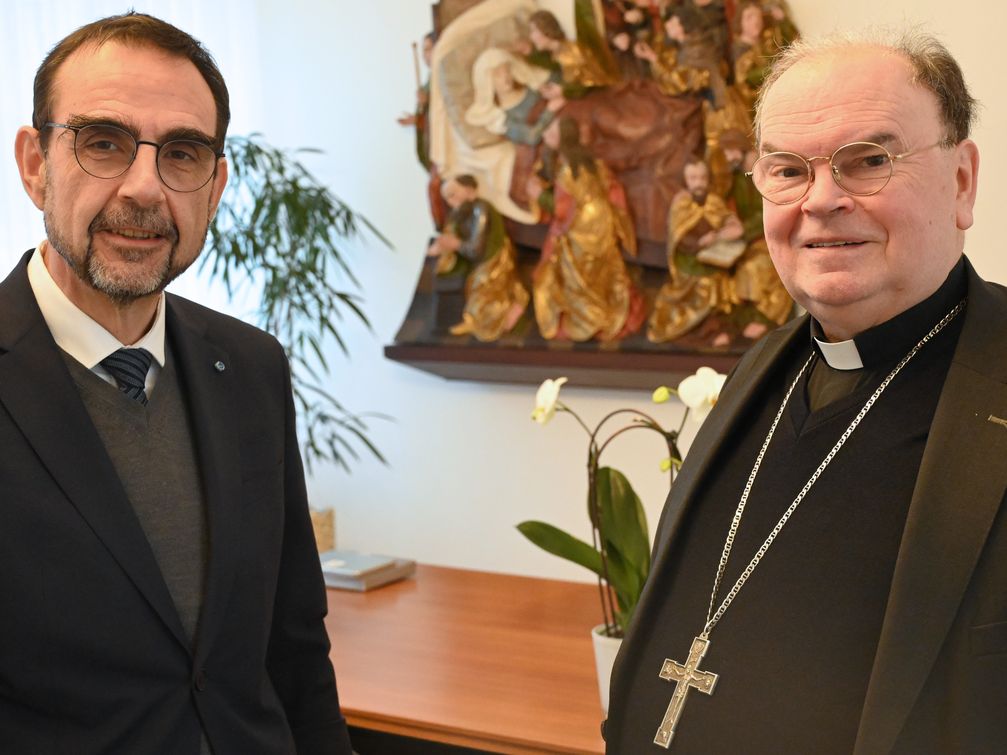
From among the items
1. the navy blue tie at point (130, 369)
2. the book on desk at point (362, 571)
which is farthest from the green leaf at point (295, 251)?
the navy blue tie at point (130, 369)

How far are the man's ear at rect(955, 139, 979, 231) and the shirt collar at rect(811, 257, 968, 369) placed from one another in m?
0.08

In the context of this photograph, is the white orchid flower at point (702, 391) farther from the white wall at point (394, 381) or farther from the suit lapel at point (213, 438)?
the white wall at point (394, 381)

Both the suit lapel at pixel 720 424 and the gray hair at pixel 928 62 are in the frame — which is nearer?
the gray hair at pixel 928 62

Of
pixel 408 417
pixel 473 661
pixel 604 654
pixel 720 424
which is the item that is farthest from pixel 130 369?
pixel 408 417

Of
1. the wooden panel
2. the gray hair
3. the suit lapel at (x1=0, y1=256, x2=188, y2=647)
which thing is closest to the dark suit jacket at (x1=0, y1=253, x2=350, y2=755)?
the suit lapel at (x1=0, y1=256, x2=188, y2=647)

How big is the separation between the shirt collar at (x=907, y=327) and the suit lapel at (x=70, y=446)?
112cm

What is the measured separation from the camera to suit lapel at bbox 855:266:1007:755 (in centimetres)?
141

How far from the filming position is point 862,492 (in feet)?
5.39

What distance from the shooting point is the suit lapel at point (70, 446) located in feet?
5.54

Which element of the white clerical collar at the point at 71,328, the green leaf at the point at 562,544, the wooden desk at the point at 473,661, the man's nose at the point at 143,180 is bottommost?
the wooden desk at the point at 473,661

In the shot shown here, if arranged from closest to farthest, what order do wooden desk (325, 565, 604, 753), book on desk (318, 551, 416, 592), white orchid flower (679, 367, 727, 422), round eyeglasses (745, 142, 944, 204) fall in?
round eyeglasses (745, 142, 944, 204) < white orchid flower (679, 367, 727, 422) < wooden desk (325, 565, 604, 753) < book on desk (318, 551, 416, 592)

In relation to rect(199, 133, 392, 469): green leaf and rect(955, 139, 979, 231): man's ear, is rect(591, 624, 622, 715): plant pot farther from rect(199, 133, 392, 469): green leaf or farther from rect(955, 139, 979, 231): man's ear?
rect(199, 133, 392, 469): green leaf

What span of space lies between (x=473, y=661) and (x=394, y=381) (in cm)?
255

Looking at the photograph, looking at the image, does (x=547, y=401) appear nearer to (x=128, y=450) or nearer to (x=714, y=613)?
(x=714, y=613)
